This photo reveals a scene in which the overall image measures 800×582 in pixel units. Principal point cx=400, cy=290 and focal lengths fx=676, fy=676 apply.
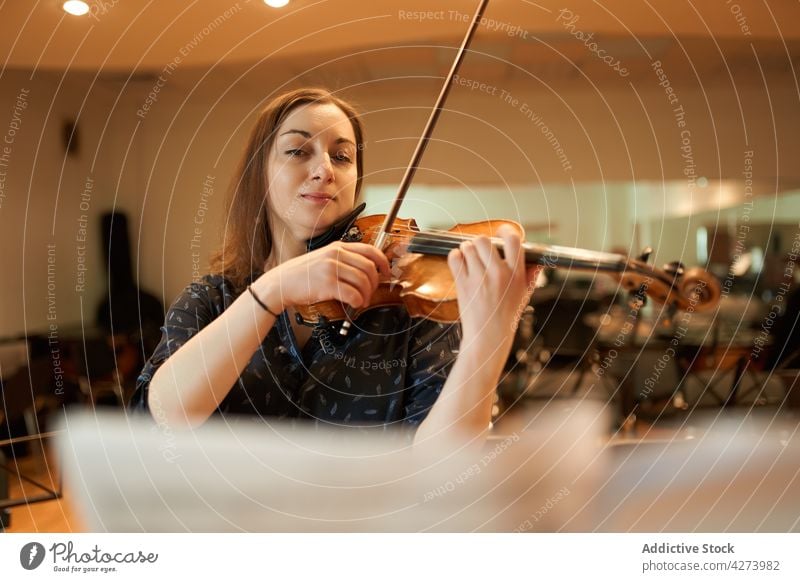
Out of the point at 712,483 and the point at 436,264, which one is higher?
the point at 436,264

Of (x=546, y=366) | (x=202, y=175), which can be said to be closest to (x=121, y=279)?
(x=202, y=175)

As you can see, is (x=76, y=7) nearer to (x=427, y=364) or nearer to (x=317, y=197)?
(x=317, y=197)

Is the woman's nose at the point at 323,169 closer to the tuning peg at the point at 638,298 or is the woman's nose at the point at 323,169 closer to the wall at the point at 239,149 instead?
the wall at the point at 239,149

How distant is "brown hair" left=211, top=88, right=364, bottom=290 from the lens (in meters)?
0.75

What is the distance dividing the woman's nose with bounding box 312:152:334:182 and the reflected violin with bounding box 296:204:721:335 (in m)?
0.05

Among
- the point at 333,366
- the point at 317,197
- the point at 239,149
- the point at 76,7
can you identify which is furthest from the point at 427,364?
the point at 76,7

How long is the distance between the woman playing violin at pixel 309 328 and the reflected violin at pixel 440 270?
0.04 ft

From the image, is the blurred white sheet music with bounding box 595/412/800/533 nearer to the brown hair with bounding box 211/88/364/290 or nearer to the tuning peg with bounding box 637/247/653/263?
the tuning peg with bounding box 637/247/653/263

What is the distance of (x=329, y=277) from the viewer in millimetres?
719

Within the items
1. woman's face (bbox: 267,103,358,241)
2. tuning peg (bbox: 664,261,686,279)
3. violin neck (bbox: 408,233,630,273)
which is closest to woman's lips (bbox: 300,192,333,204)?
woman's face (bbox: 267,103,358,241)

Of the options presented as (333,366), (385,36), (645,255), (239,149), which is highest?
(385,36)

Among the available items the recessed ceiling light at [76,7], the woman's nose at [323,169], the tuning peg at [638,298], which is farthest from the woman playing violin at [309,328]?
the recessed ceiling light at [76,7]

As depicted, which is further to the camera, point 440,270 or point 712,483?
point 712,483

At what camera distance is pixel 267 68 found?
2.54 feet
